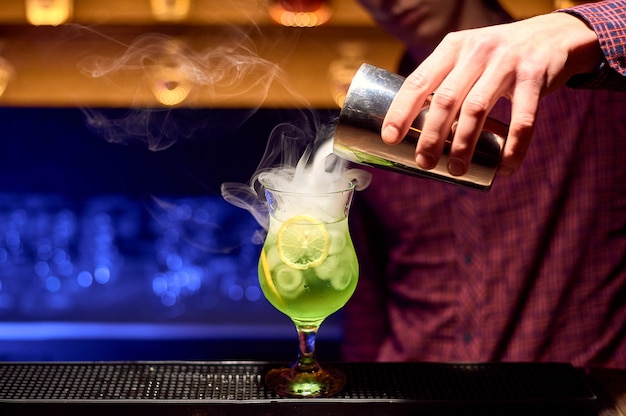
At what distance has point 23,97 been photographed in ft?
9.62

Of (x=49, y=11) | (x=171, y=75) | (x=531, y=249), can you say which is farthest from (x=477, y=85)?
(x=49, y=11)

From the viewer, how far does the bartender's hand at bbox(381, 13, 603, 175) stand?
4.13 feet

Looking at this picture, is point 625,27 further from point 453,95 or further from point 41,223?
point 41,223

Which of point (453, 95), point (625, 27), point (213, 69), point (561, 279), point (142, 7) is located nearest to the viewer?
point (453, 95)

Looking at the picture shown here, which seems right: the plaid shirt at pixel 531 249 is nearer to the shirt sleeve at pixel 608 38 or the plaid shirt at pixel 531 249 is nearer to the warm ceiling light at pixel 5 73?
the shirt sleeve at pixel 608 38

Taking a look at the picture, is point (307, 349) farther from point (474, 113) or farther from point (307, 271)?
point (474, 113)

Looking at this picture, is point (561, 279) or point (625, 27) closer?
point (625, 27)

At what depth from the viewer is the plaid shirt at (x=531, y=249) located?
2.07m

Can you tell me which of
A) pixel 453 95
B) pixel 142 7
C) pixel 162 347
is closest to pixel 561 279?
pixel 453 95

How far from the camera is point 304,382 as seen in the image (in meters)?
1.44

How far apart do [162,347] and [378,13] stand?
2.00m

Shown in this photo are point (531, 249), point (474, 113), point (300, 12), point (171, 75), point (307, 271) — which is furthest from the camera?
point (300, 12)

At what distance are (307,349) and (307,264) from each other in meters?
0.18

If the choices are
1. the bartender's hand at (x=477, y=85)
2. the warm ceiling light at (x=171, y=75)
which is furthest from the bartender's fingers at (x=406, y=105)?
the warm ceiling light at (x=171, y=75)
